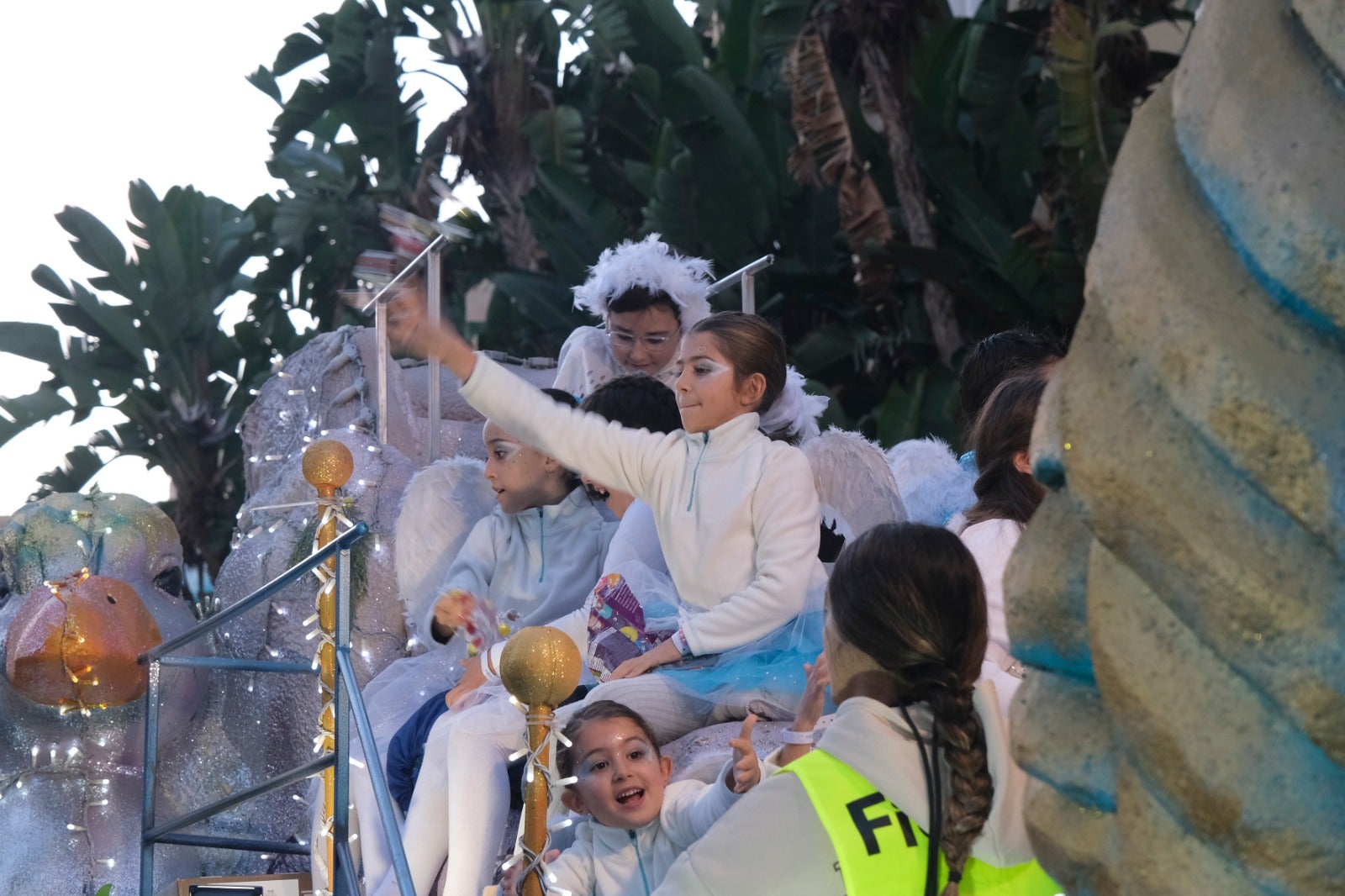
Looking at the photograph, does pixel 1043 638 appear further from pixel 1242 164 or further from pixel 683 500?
pixel 683 500

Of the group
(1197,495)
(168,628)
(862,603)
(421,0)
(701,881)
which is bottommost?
(701,881)

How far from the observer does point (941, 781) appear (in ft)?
5.92

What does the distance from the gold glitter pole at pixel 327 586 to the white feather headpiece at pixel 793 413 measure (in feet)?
3.66

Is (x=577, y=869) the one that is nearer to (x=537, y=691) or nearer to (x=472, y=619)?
(x=537, y=691)

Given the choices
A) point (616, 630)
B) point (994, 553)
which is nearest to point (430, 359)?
point (616, 630)

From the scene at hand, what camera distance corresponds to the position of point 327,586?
395 cm

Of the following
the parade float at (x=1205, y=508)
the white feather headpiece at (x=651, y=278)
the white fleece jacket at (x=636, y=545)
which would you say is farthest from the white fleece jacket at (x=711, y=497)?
the parade float at (x=1205, y=508)

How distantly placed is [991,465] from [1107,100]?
28.6 feet

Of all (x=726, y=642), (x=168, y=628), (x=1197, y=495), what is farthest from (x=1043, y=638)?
(x=168, y=628)

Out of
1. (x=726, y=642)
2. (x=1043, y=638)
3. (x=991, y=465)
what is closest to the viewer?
(x=1043, y=638)

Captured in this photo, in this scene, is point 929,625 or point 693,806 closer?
point 929,625

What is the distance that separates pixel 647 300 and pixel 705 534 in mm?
1629

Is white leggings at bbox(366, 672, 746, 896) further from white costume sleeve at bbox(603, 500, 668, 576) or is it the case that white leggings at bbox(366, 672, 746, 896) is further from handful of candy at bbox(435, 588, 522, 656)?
white costume sleeve at bbox(603, 500, 668, 576)

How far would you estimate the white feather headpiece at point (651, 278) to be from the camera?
194 inches
